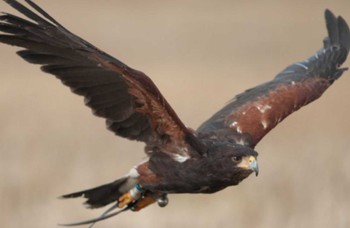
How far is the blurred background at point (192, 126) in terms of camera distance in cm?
1393

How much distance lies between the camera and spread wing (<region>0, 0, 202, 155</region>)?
10.8 metres

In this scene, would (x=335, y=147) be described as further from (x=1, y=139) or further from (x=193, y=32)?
(x=193, y=32)

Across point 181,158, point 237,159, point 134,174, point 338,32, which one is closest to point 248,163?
point 237,159

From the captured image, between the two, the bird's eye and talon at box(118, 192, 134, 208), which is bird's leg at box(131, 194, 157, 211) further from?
the bird's eye

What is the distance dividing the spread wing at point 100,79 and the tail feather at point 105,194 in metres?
0.54

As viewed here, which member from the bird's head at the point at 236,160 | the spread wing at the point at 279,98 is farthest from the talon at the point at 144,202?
the bird's head at the point at 236,160

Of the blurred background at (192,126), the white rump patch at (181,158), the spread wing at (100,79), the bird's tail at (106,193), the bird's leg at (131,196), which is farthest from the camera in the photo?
the blurred background at (192,126)

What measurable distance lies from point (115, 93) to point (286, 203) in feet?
10.2

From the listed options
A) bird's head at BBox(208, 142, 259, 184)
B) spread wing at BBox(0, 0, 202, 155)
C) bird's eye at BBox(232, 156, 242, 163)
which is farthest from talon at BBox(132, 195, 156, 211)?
bird's eye at BBox(232, 156, 242, 163)

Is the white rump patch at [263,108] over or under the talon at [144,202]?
over

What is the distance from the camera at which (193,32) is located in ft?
94.9

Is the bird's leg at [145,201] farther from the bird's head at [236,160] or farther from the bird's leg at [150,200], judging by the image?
the bird's head at [236,160]

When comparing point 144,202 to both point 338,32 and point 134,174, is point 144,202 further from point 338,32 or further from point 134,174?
point 338,32

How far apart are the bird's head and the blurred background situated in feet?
6.91
